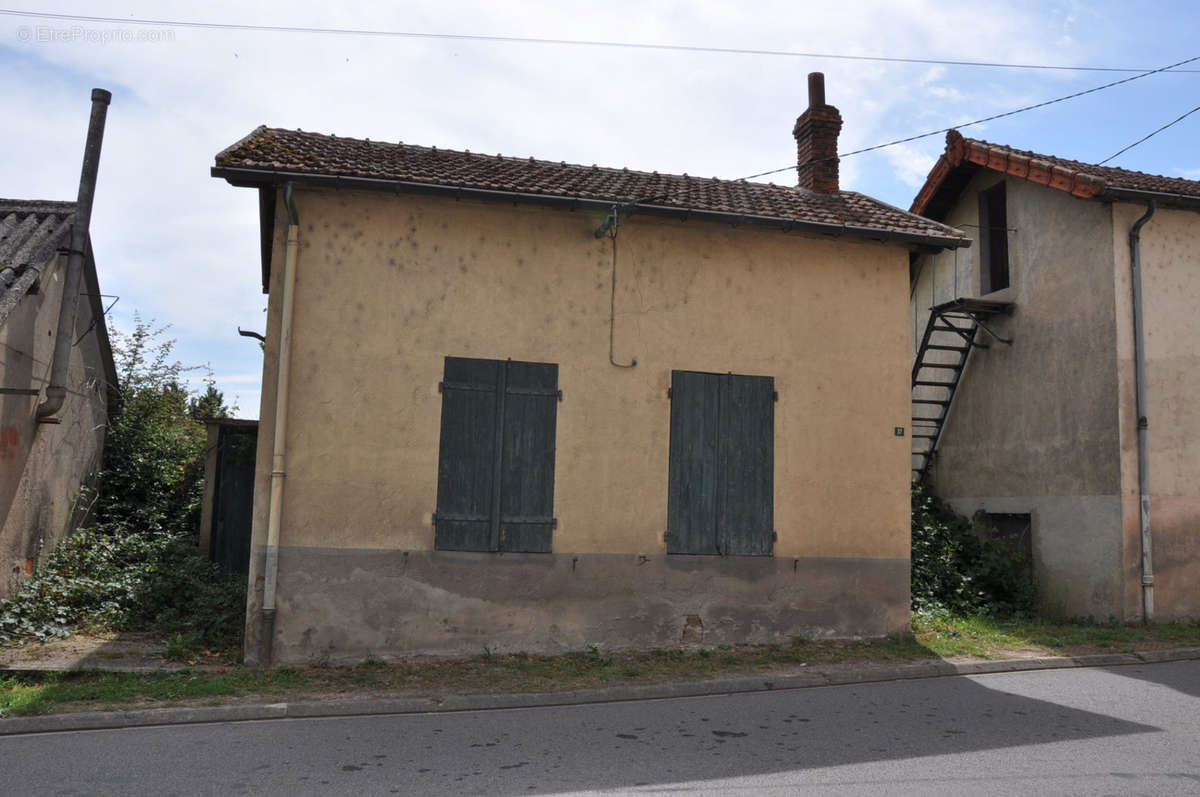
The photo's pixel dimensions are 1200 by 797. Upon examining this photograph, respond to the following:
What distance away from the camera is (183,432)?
14422 millimetres

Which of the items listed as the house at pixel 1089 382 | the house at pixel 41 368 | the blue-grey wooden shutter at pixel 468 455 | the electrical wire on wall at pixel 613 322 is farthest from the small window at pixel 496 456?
the house at pixel 1089 382

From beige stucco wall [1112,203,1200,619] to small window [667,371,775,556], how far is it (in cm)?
484

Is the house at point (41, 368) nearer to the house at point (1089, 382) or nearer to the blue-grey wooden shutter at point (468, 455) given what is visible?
the blue-grey wooden shutter at point (468, 455)

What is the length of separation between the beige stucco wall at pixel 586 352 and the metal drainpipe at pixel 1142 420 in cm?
336

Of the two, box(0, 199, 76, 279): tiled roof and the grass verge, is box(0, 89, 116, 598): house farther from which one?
the grass verge

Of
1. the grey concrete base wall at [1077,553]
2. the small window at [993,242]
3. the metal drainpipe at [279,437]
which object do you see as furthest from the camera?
the small window at [993,242]

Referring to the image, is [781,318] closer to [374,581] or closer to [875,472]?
[875,472]

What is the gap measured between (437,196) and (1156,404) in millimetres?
9235

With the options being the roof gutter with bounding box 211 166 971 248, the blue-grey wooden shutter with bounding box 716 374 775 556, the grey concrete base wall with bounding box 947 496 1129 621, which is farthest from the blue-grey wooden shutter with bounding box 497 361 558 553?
the grey concrete base wall with bounding box 947 496 1129 621

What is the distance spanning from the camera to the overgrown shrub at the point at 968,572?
12133 millimetres

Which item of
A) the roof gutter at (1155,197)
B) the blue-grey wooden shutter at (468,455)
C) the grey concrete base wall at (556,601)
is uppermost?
the roof gutter at (1155,197)

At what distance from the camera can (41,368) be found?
34.6 ft

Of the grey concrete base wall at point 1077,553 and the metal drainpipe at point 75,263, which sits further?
the grey concrete base wall at point 1077,553

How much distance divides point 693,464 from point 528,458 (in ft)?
5.87
